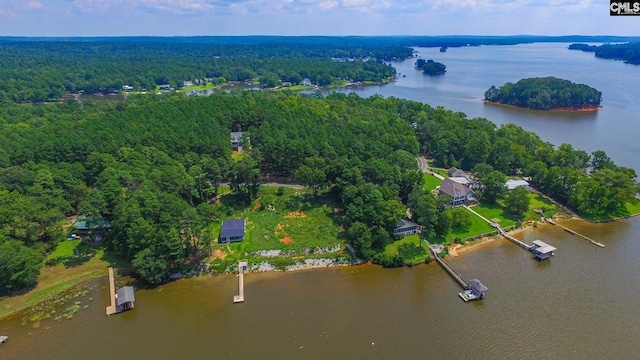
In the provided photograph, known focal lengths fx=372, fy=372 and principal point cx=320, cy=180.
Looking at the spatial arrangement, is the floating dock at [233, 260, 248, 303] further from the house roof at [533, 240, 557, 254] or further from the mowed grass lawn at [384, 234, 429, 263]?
the house roof at [533, 240, 557, 254]

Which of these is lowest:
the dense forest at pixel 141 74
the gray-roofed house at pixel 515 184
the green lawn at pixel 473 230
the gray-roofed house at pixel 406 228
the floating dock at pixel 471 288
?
the floating dock at pixel 471 288

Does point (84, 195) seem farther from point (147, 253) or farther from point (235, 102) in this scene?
point (235, 102)

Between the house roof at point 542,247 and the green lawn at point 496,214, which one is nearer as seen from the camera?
the house roof at point 542,247

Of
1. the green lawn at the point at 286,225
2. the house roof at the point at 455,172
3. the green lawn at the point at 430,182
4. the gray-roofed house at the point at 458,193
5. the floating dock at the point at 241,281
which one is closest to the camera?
the floating dock at the point at 241,281

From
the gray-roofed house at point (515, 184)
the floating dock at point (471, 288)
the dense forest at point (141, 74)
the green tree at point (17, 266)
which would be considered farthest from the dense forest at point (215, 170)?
the dense forest at point (141, 74)

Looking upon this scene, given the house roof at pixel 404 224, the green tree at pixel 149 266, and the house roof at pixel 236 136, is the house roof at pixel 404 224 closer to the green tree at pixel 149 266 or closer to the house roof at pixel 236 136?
the green tree at pixel 149 266

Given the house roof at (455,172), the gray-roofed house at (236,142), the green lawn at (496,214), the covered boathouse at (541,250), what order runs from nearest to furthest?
the covered boathouse at (541,250), the green lawn at (496,214), the house roof at (455,172), the gray-roofed house at (236,142)

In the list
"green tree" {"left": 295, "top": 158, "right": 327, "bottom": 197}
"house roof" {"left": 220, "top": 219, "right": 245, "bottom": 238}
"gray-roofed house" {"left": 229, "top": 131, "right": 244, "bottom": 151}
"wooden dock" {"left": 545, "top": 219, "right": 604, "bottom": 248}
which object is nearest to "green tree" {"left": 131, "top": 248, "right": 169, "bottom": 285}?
"house roof" {"left": 220, "top": 219, "right": 245, "bottom": 238}

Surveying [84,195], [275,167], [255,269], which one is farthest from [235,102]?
[255,269]
